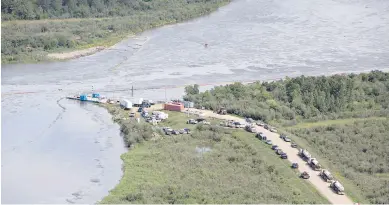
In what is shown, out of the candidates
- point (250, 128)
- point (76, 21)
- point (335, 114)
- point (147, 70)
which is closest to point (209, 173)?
point (250, 128)

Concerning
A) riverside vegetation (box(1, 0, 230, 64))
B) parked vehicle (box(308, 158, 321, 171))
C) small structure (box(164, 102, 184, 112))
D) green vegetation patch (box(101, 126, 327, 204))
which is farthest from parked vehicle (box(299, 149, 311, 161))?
riverside vegetation (box(1, 0, 230, 64))

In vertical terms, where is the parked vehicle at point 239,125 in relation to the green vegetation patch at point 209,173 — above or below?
above

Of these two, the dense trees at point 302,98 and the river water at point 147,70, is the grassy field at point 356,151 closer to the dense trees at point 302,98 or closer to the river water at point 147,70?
the dense trees at point 302,98

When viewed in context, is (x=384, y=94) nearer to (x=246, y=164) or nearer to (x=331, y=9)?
(x=246, y=164)

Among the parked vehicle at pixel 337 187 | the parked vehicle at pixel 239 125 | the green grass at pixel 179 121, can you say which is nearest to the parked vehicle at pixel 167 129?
the green grass at pixel 179 121

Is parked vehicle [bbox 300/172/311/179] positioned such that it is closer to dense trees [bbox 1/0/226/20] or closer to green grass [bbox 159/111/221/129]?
green grass [bbox 159/111/221/129]
